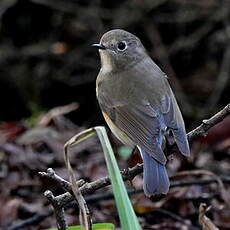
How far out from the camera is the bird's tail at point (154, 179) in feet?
10.6

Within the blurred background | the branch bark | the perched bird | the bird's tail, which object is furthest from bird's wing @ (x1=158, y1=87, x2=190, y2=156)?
the blurred background

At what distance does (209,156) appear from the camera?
605 centimetres

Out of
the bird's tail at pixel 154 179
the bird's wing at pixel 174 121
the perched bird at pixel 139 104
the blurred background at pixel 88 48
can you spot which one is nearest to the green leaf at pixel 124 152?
the perched bird at pixel 139 104

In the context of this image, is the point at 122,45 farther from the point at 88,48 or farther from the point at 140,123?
the point at 88,48

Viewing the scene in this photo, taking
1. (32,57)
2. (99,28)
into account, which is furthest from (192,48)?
(32,57)

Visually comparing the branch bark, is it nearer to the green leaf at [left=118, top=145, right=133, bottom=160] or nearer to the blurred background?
the green leaf at [left=118, top=145, right=133, bottom=160]

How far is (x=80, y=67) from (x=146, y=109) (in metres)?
5.25

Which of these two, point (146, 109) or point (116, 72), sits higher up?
point (116, 72)

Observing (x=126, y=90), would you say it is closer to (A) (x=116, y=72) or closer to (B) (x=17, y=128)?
(A) (x=116, y=72)

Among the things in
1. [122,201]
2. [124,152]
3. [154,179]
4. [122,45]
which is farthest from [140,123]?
[122,201]

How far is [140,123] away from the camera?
3.91 meters

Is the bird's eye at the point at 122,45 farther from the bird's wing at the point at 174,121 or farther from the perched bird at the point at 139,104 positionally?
the bird's wing at the point at 174,121

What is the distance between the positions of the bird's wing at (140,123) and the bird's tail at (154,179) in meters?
0.04

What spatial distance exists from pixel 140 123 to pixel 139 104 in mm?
178
